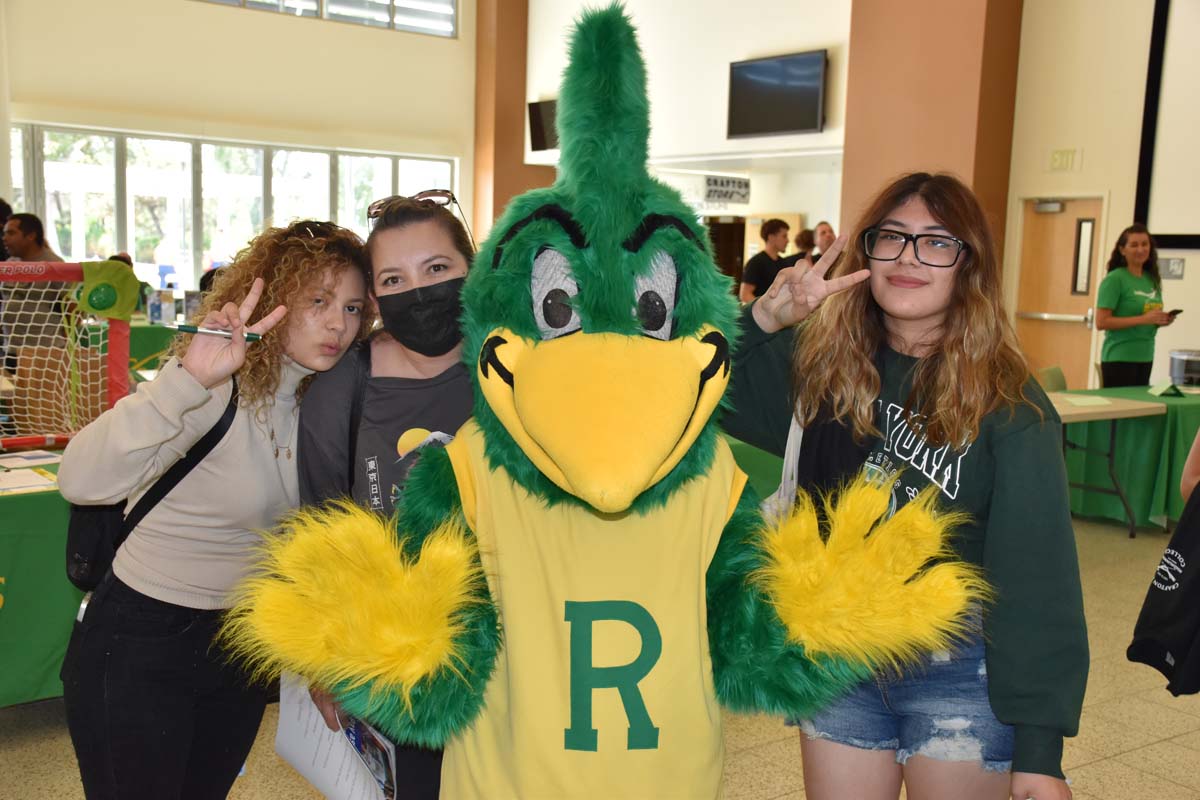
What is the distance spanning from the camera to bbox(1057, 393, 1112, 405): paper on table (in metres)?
5.26

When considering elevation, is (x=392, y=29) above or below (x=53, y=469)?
above

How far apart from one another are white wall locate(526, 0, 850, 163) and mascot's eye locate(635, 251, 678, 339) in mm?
9077

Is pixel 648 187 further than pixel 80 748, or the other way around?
pixel 80 748

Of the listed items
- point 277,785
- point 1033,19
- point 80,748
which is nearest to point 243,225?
point 1033,19

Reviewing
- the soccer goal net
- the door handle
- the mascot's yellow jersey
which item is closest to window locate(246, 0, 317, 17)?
the door handle

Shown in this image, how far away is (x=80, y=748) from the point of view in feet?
5.32

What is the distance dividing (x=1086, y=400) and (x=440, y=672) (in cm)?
499

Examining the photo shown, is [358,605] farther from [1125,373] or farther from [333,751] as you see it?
[1125,373]

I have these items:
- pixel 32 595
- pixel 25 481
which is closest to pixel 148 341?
pixel 25 481

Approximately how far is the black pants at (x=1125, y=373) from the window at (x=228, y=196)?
974 centimetres

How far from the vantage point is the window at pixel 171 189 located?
11273 mm

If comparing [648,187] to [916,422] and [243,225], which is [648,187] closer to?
[916,422]

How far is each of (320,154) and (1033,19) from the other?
27.9 ft

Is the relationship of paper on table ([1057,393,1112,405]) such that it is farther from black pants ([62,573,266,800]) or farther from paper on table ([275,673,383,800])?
black pants ([62,573,266,800])
